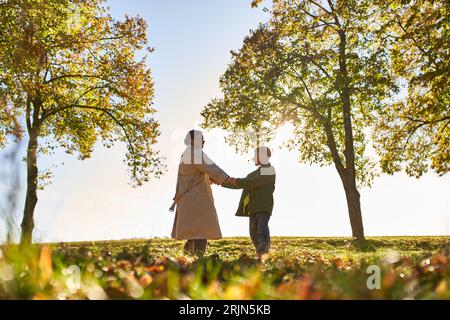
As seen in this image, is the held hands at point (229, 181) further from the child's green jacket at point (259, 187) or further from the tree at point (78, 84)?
the tree at point (78, 84)

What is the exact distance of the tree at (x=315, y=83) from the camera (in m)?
24.7

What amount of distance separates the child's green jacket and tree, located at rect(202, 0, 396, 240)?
44.1 feet

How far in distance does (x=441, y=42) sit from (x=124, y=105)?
49.2ft

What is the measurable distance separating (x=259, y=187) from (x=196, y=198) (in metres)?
1.60

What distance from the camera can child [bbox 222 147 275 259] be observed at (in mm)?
11209

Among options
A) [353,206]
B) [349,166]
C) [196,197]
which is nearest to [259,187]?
[196,197]

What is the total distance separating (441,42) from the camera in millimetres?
19531

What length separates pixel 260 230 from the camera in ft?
36.8

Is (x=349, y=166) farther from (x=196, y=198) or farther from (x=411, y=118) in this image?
(x=196, y=198)

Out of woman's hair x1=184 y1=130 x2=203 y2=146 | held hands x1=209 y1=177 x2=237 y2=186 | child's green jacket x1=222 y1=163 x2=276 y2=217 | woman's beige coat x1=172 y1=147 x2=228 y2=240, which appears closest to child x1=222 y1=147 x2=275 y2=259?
child's green jacket x1=222 y1=163 x2=276 y2=217
